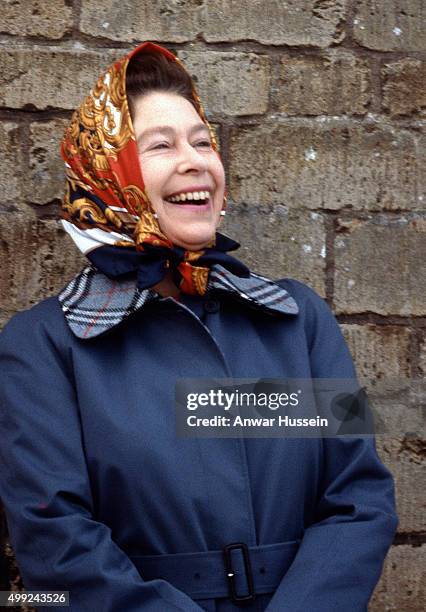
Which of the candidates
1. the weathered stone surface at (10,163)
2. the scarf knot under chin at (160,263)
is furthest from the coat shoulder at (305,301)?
the weathered stone surface at (10,163)

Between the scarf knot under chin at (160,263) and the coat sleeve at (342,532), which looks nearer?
the coat sleeve at (342,532)

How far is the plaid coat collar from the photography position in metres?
2.23

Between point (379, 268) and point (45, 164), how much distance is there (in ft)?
3.65

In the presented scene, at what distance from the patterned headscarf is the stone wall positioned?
0.73 metres

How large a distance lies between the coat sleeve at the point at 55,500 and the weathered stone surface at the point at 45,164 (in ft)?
3.25

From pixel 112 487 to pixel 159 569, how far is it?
20 cm

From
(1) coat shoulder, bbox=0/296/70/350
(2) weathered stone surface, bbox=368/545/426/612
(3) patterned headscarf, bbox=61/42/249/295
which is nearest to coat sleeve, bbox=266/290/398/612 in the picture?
(3) patterned headscarf, bbox=61/42/249/295

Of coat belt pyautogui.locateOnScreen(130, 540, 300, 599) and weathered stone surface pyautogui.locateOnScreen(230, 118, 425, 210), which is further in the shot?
weathered stone surface pyautogui.locateOnScreen(230, 118, 425, 210)

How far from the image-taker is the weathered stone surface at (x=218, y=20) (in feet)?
10.5

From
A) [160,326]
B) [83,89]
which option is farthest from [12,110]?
[160,326]

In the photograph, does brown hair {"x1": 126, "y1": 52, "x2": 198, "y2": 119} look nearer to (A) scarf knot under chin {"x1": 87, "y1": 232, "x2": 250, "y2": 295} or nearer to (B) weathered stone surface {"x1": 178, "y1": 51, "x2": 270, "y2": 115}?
(A) scarf knot under chin {"x1": 87, "y1": 232, "x2": 250, "y2": 295}

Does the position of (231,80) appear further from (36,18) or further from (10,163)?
(10,163)

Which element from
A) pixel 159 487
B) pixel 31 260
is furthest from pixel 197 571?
pixel 31 260

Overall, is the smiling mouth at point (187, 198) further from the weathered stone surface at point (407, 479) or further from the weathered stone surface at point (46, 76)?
the weathered stone surface at point (407, 479)
